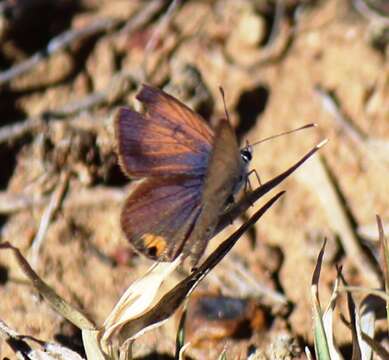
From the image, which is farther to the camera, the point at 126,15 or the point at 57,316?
the point at 126,15

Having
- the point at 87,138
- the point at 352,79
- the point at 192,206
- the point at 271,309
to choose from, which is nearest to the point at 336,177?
the point at 352,79

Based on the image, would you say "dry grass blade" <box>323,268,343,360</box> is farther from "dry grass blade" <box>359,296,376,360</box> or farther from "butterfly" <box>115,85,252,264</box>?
"butterfly" <box>115,85,252,264</box>

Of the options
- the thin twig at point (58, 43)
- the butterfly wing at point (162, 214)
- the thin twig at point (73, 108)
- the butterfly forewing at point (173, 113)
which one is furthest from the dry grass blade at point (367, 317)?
the thin twig at point (58, 43)

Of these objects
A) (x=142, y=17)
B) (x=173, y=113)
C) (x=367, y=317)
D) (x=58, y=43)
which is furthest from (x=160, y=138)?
(x=142, y=17)

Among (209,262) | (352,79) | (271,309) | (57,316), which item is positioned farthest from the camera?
(352,79)

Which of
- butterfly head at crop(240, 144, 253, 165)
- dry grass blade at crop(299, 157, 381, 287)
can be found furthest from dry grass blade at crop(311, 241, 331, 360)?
dry grass blade at crop(299, 157, 381, 287)

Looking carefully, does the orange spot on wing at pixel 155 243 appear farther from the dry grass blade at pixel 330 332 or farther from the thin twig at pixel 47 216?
the thin twig at pixel 47 216

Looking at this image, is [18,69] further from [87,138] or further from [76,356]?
[76,356]
